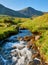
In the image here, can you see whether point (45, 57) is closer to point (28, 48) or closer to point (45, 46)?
point (45, 46)

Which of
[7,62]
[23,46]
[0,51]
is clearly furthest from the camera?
[23,46]

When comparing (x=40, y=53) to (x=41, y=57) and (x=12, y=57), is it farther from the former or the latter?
(x=12, y=57)

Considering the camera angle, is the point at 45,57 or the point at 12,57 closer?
the point at 45,57

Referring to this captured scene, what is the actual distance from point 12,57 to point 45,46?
6158mm

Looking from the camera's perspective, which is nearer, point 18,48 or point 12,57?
point 12,57

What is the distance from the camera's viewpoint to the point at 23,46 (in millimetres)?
34438

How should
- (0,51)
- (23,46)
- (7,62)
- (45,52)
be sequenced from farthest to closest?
(23,46) < (0,51) < (45,52) < (7,62)

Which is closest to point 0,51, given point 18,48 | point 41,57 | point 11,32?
point 18,48

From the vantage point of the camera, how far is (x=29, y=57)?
2789cm

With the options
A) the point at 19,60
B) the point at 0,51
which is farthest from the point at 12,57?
the point at 0,51

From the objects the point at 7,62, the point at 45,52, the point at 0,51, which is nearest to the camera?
the point at 7,62

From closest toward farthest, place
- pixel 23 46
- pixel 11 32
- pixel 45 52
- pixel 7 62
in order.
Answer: pixel 7 62
pixel 45 52
pixel 23 46
pixel 11 32

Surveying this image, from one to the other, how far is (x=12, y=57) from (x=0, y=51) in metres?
4.69

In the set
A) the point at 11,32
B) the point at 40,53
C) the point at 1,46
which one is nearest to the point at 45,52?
the point at 40,53
